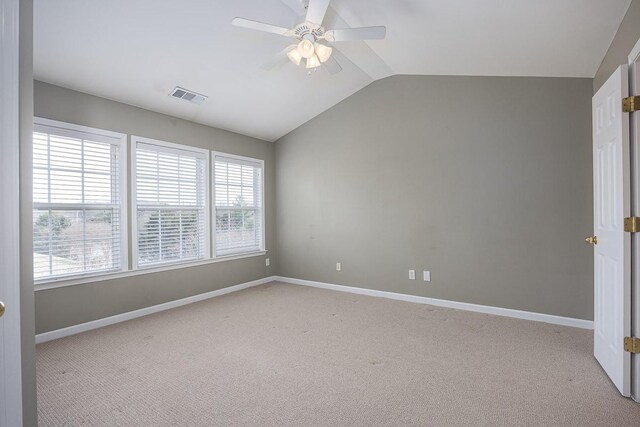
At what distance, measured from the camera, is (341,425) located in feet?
5.89

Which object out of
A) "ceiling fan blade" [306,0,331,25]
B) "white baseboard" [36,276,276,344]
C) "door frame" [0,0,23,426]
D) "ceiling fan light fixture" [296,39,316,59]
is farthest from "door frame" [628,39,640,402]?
"white baseboard" [36,276,276,344]

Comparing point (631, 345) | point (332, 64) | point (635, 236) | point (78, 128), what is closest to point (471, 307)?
point (631, 345)

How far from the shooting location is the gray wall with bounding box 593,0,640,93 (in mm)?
2082

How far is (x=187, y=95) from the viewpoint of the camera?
370 cm

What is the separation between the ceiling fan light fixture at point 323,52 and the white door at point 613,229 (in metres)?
1.98

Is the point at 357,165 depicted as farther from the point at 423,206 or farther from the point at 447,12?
the point at 447,12

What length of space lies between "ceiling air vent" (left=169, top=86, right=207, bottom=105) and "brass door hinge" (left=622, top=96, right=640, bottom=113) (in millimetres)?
3778

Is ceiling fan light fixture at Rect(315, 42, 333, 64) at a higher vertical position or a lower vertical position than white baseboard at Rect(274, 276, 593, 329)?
higher

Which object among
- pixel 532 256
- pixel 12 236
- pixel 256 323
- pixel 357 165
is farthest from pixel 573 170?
pixel 12 236

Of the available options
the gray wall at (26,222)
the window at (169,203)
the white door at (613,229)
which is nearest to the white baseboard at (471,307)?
the white door at (613,229)

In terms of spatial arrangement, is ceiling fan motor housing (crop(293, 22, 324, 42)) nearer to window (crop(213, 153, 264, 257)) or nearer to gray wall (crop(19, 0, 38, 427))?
gray wall (crop(19, 0, 38, 427))

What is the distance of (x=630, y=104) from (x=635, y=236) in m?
0.82

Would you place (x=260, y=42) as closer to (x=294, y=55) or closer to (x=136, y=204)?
(x=294, y=55)

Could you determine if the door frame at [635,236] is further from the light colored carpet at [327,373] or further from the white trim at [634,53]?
the light colored carpet at [327,373]
